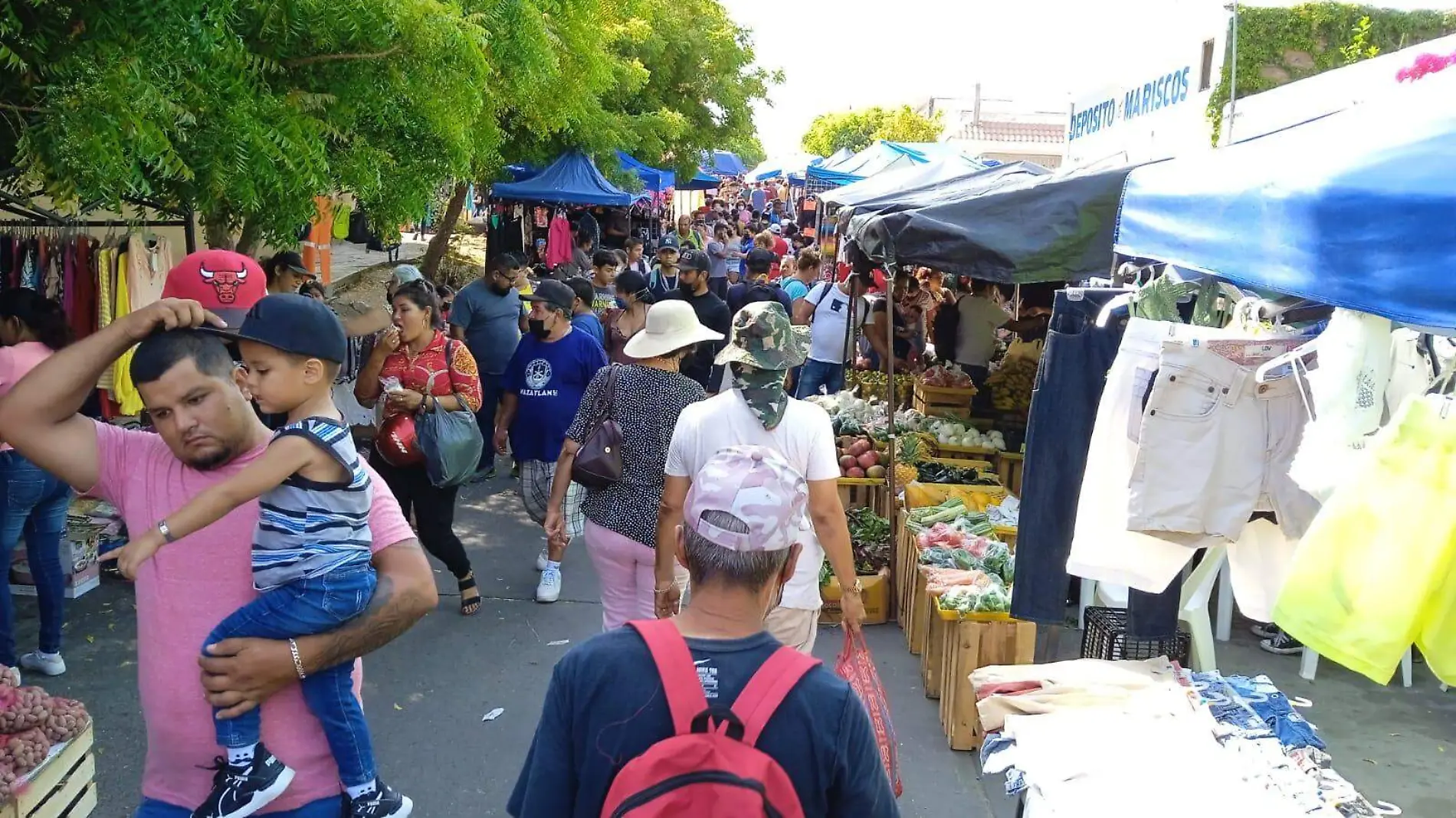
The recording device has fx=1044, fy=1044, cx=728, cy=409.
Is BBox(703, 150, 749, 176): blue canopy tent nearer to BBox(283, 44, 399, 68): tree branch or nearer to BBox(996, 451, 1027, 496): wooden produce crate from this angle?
BBox(996, 451, 1027, 496): wooden produce crate

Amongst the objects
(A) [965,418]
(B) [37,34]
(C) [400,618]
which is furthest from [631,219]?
(C) [400,618]

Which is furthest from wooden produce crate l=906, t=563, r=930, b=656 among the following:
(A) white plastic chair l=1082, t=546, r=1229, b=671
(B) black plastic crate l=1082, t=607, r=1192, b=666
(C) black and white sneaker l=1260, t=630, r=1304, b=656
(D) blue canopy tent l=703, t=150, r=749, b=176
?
(D) blue canopy tent l=703, t=150, r=749, b=176

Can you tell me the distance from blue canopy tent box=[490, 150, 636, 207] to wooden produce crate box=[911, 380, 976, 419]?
27.0 feet

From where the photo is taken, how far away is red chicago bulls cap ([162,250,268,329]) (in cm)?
279

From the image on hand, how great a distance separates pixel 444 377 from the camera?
6004 millimetres

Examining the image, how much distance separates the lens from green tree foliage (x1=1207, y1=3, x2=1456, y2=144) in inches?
524

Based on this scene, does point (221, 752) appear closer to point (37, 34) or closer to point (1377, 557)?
point (1377, 557)

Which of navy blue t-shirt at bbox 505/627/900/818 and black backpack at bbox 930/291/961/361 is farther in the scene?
black backpack at bbox 930/291/961/361

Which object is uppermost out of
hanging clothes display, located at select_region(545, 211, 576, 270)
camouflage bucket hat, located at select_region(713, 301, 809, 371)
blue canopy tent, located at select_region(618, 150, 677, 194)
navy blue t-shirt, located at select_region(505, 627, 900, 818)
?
blue canopy tent, located at select_region(618, 150, 677, 194)

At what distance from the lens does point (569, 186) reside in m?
16.6

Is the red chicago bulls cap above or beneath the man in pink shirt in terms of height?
above

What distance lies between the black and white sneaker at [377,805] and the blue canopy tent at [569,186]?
46.9 ft

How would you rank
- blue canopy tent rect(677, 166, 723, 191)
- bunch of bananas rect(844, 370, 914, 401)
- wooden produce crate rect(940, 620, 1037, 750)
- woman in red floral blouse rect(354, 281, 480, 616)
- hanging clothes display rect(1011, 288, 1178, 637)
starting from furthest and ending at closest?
blue canopy tent rect(677, 166, 723, 191), bunch of bananas rect(844, 370, 914, 401), woman in red floral blouse rect(354, 281, 480, 616), wooden produce crate rect(940, 620, 1037, 750), hanging clothes display rect(1011, 288, 1178, 637)

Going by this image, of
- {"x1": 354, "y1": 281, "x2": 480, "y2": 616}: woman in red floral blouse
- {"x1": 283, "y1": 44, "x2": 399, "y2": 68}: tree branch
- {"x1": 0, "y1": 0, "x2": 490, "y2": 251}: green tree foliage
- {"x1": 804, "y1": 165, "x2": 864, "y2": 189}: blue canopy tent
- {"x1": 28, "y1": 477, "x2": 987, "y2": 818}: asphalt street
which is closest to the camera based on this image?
{"x1": 0, "y1": 0, "x2": 490, "y2": 251}: green tree foliage
